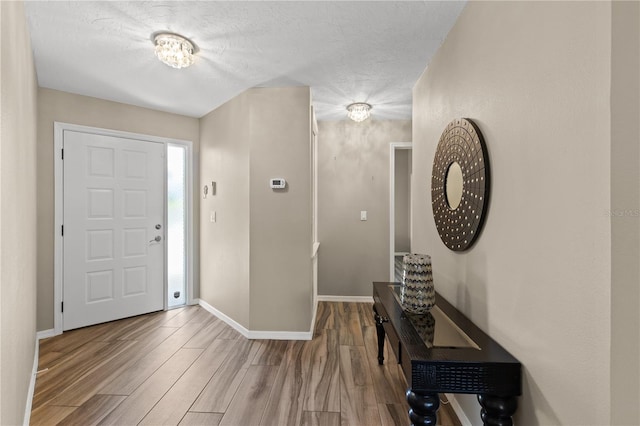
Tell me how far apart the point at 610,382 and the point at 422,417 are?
2.34ft

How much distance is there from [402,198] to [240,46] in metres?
5.44

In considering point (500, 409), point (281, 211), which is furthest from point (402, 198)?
point (500, 409)

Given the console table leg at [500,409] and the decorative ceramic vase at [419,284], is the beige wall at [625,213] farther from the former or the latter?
the decorative ceramic vase at [419,284]

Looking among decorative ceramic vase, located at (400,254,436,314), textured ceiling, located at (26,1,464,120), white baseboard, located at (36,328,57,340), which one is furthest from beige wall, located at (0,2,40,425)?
decorative ceramic vase, located at (400,254,436,314)

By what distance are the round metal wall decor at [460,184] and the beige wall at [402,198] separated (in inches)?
193

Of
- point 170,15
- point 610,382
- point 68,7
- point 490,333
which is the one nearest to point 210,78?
point 170,15

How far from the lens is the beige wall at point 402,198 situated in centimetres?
700

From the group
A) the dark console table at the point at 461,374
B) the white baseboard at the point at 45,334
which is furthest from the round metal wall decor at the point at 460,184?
the white baseboard at the point at 45,334

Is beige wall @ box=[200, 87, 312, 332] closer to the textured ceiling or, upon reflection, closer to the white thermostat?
the white thermostat

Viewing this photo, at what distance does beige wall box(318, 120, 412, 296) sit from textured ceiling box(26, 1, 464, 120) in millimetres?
817

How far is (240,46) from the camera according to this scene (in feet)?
7.43

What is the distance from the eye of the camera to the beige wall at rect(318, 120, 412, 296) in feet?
13.5

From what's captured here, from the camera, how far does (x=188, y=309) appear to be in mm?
3830

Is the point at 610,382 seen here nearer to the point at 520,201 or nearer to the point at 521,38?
the point at 520,201
